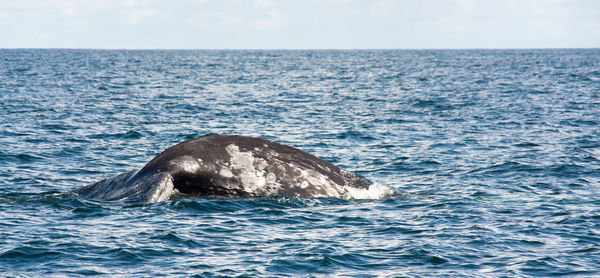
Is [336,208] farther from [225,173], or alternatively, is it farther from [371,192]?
[225,173]

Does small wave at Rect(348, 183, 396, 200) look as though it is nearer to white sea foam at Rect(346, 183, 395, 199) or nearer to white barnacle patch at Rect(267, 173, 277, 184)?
white sea foam at Rect(346, 183, 395, 199)

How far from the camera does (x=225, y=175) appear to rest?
12586 mm

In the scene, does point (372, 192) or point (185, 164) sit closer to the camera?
point (185, 164)

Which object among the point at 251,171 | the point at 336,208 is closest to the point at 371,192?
the point at 336,208

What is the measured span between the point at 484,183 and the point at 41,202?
10014 mm

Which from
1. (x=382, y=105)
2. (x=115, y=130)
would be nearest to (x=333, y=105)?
(x=382, y=105)

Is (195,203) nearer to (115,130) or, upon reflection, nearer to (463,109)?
(115,130)

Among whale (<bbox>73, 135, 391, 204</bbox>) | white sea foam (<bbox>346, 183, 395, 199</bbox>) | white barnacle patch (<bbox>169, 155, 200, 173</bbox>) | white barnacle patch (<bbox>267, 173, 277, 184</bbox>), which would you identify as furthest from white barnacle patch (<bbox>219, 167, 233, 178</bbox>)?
white sea foam (<bbox>346, 183, 395, 199</bbox>)

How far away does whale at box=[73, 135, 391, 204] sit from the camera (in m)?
12.0

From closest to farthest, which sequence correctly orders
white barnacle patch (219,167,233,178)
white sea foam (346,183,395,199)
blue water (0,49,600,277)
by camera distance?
1. blue water (0,49,600,277)
2. white barnacle patch (219,167,233,178)
3. white sea foam (346,183,395,199)

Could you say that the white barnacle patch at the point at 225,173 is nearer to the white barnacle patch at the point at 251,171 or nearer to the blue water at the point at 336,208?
the white barnacle patch at the point at 251,171

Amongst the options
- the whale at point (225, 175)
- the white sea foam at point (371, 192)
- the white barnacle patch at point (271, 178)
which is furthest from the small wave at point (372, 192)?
the white barnacle patch at point (271, 178)

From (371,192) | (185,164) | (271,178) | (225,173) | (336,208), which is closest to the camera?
(185,164)

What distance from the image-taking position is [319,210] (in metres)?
13.0
